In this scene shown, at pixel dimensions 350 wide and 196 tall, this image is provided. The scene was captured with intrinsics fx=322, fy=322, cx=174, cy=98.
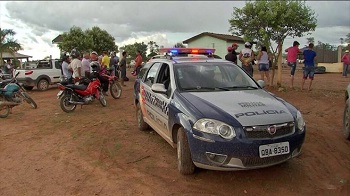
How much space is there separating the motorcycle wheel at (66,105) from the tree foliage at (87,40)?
24.7 m

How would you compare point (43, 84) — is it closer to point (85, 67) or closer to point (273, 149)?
point (85, 67)

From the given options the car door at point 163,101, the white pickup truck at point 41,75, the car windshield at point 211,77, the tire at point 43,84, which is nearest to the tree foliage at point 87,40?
the white pickup truck at point 41,75

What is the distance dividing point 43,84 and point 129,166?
41.0 feet

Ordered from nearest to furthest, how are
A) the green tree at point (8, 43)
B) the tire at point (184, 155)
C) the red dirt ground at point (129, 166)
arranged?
the red dirt ground at point (129, 166), the tire at point (184, 155), the green tree at point (8, 43)

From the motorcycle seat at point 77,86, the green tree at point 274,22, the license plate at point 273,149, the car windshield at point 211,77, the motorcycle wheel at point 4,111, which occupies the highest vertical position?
the green tree at point 274,22

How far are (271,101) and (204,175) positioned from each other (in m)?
1.39

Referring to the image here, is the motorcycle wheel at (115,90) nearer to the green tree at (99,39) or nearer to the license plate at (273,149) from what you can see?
the license plate at (273,149)

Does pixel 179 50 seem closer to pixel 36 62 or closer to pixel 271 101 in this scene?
pixel 271 101

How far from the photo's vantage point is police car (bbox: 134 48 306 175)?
3.84 metres

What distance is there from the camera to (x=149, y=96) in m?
5.98

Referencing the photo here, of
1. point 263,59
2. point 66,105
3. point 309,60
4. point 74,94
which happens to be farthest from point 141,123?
point 309,60

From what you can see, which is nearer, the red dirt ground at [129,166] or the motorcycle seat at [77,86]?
the red dirt ground at [129,166]

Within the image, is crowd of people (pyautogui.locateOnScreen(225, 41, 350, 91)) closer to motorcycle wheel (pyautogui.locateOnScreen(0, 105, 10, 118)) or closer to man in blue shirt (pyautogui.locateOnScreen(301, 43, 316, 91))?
man in blue shirt (pyautogui.locateOnScreen(301, 43, 316, 91))

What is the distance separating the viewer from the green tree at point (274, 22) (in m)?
12.2
